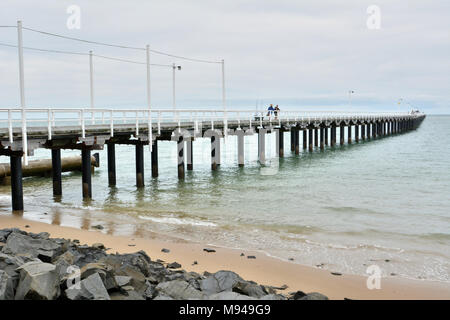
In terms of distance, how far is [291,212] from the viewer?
52.7ft

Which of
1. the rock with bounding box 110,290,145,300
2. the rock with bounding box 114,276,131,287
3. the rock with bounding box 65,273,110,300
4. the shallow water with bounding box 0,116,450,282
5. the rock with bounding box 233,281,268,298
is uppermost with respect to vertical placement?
the rock with bounding box 65,273,110,300

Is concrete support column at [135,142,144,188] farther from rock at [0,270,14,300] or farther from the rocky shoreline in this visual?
rock at [0,270,14,300]

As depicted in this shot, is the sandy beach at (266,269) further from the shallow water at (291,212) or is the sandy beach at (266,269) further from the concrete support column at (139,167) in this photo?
the concrete support column at (139,167)

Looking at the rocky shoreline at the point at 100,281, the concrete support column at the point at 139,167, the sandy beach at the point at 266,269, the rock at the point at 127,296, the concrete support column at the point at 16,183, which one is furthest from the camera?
the concrete support column at the point at 139,167

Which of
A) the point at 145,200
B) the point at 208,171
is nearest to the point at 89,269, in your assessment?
the point at 145,200

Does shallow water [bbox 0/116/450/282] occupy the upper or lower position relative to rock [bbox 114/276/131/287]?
lower

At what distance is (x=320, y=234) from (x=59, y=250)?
744 cm

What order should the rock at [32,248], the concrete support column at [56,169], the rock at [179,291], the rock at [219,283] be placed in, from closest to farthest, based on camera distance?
the rock at [179,291], the rock at [219,283], the rock at [32,248], the concrete support column at [56,169]

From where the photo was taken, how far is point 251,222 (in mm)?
14367

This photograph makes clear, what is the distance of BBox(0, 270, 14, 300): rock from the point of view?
5.34 metres

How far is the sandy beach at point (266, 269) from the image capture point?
320 inches

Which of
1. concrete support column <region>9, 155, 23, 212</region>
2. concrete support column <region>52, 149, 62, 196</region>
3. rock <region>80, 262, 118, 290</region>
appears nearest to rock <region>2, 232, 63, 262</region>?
rock <region>80, 262, 118, 290</region>

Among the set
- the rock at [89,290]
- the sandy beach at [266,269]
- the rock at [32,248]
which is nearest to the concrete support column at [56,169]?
the sandy beach at [266,269]

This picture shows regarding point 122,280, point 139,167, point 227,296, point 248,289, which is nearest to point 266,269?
point 248,289
